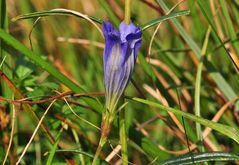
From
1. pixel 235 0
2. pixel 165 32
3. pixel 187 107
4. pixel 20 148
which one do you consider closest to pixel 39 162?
pixel 20 148

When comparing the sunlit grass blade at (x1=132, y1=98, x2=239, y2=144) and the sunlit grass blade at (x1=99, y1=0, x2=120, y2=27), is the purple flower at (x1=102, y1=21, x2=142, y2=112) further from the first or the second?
the sunlit grass blade at (x1=99, y1=0, x2=120, y2=27)

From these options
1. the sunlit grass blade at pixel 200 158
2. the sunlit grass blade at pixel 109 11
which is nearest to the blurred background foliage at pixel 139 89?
the sunlit grass blade at pixel 109 11

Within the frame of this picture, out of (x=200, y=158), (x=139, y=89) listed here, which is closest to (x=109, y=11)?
(x=139, y=89)

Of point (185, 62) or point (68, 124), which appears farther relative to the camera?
point (185, 62)

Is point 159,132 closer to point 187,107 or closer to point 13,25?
point 187,107

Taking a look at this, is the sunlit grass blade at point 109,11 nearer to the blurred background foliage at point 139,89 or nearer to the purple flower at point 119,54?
the blurred background foliage at point 139,89

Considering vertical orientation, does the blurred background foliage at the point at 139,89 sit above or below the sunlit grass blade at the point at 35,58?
below

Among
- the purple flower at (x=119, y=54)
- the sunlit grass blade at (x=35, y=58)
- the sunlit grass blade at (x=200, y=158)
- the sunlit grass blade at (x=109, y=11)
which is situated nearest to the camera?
the purple flower at (x=119, y=54)
